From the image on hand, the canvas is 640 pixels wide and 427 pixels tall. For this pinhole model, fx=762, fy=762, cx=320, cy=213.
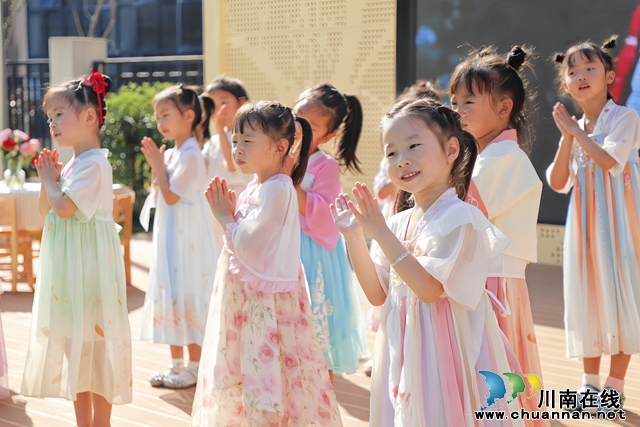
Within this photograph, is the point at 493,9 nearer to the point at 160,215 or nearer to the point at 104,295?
the point at 160,215

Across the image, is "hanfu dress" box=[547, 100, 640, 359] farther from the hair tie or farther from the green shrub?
the green shrub

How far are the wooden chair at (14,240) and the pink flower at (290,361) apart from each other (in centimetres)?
399

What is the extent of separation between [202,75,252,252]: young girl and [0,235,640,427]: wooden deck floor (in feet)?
2.91

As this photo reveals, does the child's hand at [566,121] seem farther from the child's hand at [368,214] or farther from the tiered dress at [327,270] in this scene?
the child's hand at [368,214]

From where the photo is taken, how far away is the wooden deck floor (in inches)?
134

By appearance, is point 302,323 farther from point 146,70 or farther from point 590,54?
point 146,70

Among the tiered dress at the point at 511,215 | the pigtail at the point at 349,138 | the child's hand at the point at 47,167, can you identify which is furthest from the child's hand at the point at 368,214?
the pigtail at the point at 349,138

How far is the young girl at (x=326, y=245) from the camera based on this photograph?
3.40 m

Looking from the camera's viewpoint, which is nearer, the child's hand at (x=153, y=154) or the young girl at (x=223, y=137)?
the child's hand at (x=153, y=154)

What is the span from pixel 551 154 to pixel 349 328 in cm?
402

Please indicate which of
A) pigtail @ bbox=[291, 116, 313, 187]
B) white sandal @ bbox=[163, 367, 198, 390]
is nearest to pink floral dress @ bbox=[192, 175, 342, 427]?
pigtail @ bbox=[291, 116, 313, 187]

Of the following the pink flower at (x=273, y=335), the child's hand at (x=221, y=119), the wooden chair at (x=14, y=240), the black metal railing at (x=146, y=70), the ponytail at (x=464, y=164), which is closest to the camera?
the ponytail at (x=464, y=164)

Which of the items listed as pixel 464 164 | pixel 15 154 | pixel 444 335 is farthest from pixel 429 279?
pixel 15 154

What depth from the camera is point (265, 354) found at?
266 cm
